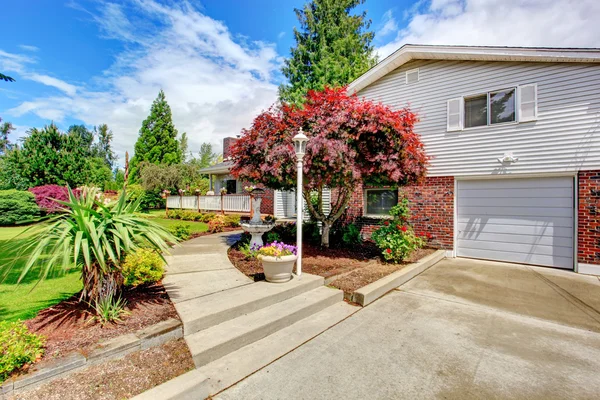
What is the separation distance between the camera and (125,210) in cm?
354

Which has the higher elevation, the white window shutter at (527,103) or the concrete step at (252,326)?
the white window shutter at (527,103)

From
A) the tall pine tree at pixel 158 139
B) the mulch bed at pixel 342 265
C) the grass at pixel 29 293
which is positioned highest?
the tall pine tree at pixel 158 139

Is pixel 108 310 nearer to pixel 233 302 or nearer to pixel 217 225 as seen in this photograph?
pixel 233 302

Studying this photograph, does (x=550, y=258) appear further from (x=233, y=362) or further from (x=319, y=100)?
(x=233, y=362)

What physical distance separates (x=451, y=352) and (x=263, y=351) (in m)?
2.13

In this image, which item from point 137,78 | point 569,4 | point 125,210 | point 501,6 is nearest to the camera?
point 125,210

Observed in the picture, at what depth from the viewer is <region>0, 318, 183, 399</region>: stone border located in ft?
6.89

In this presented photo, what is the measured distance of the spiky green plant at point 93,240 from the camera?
2.80 m

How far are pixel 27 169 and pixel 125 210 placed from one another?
16733 mm

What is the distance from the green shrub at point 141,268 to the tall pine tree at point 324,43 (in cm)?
1786

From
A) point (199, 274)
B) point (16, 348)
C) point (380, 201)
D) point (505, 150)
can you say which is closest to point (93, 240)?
point (16, 348)

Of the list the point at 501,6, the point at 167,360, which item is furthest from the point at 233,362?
the point at 501,6

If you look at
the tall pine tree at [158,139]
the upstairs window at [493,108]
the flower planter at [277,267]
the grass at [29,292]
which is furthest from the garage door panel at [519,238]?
the tall pine tree at [158,139]

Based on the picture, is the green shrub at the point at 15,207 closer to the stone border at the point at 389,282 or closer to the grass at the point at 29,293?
the grass at the point at 29,293
